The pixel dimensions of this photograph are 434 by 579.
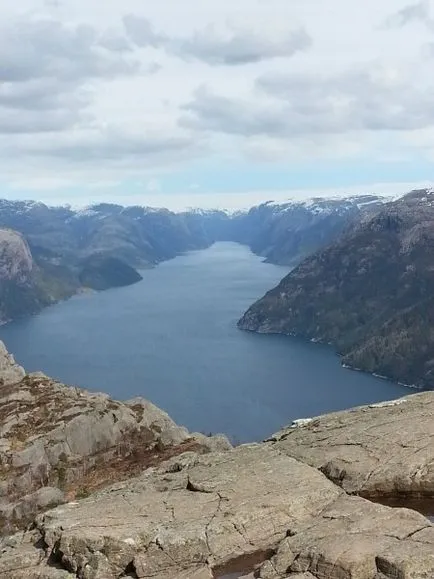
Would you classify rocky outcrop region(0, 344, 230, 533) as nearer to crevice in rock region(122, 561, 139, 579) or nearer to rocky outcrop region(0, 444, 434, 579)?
rocky outcrop region(0, 444, 434, 579)

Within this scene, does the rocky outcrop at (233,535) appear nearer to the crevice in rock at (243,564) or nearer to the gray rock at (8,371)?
the crevice in rock at (243,564)

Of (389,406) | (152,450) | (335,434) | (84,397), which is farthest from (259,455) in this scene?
(84,397)

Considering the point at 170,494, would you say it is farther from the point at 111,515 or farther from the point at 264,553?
the point at 264,553

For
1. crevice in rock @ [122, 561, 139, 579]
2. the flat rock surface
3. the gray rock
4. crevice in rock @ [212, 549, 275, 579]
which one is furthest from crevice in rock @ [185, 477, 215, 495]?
the gray rock

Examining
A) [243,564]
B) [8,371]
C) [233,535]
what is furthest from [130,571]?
[8,371]

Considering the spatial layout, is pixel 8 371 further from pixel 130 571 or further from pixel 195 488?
pixel 130 571
